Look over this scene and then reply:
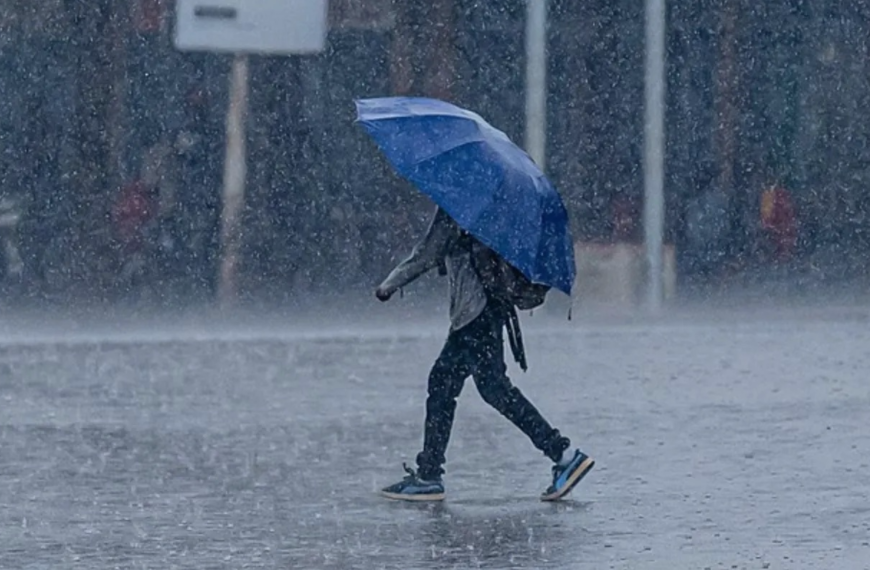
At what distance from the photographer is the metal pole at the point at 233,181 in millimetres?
21562

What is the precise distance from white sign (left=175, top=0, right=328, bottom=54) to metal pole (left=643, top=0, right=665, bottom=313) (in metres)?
2.94

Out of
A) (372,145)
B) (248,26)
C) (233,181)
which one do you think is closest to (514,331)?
(248,26)

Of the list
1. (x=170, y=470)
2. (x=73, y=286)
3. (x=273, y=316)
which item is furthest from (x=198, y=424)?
(x=73, y=286)

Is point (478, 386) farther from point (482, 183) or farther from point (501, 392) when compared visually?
point (482, 183)

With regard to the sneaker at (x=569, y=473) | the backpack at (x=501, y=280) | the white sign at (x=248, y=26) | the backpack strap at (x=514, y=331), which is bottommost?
the sneaker at (x=569, y=473)

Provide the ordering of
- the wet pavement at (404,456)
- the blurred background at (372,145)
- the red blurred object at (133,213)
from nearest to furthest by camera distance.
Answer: the wet pavement at (404,456) → the red blurred object at (133,213) → the blurred background at (372,145)

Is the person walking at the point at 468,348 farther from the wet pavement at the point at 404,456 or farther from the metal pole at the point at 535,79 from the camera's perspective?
the metal pole at the point at 535,79

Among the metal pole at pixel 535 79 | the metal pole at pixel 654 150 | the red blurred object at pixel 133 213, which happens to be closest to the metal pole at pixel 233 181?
the red blurred object at pixel 133 213

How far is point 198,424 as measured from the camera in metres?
12.5

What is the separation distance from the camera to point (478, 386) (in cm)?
991

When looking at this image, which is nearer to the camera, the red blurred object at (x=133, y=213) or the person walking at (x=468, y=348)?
the person walking at (x=468, y=348)

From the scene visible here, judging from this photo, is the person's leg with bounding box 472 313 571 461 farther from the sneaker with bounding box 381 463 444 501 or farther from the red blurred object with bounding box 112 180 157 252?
the red blurred object with bounding box 112 180 157 252

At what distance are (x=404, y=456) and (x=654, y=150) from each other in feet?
33.1

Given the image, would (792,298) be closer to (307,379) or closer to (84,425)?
(307,379)
